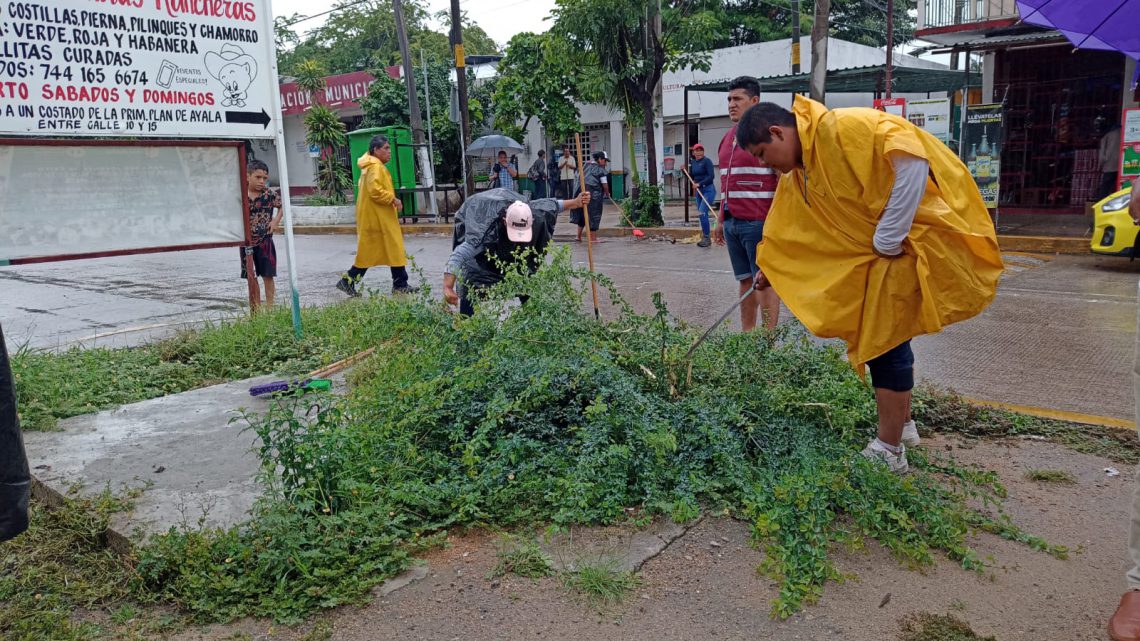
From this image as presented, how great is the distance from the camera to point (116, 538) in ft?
10.8

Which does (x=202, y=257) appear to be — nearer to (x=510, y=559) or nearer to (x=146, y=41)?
(x=146, y=41)

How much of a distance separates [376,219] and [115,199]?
11.5 ft

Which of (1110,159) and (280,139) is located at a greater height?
(280,139)

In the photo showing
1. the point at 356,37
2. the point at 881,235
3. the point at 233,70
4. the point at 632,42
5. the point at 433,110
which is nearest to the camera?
the point at 881,235

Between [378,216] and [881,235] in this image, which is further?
[378,216]

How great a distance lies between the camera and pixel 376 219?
917 cm

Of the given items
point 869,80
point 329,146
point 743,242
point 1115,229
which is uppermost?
point 869,80

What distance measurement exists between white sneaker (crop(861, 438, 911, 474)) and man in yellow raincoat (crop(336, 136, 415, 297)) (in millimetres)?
6300

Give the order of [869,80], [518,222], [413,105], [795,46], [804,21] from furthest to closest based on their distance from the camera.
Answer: [804,21] → [413,105] → [869,80] → [795,46] → [518,222]

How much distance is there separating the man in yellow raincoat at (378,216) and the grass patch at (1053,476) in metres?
6.63

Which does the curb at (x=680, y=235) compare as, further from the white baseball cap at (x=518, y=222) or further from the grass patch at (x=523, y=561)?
the grass patch at (x=523, y=561)

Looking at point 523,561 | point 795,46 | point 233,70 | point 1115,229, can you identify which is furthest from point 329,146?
point 523,561

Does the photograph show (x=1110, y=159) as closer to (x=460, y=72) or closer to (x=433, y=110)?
(x=460, y=72)

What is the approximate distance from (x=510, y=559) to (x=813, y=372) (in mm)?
2101
